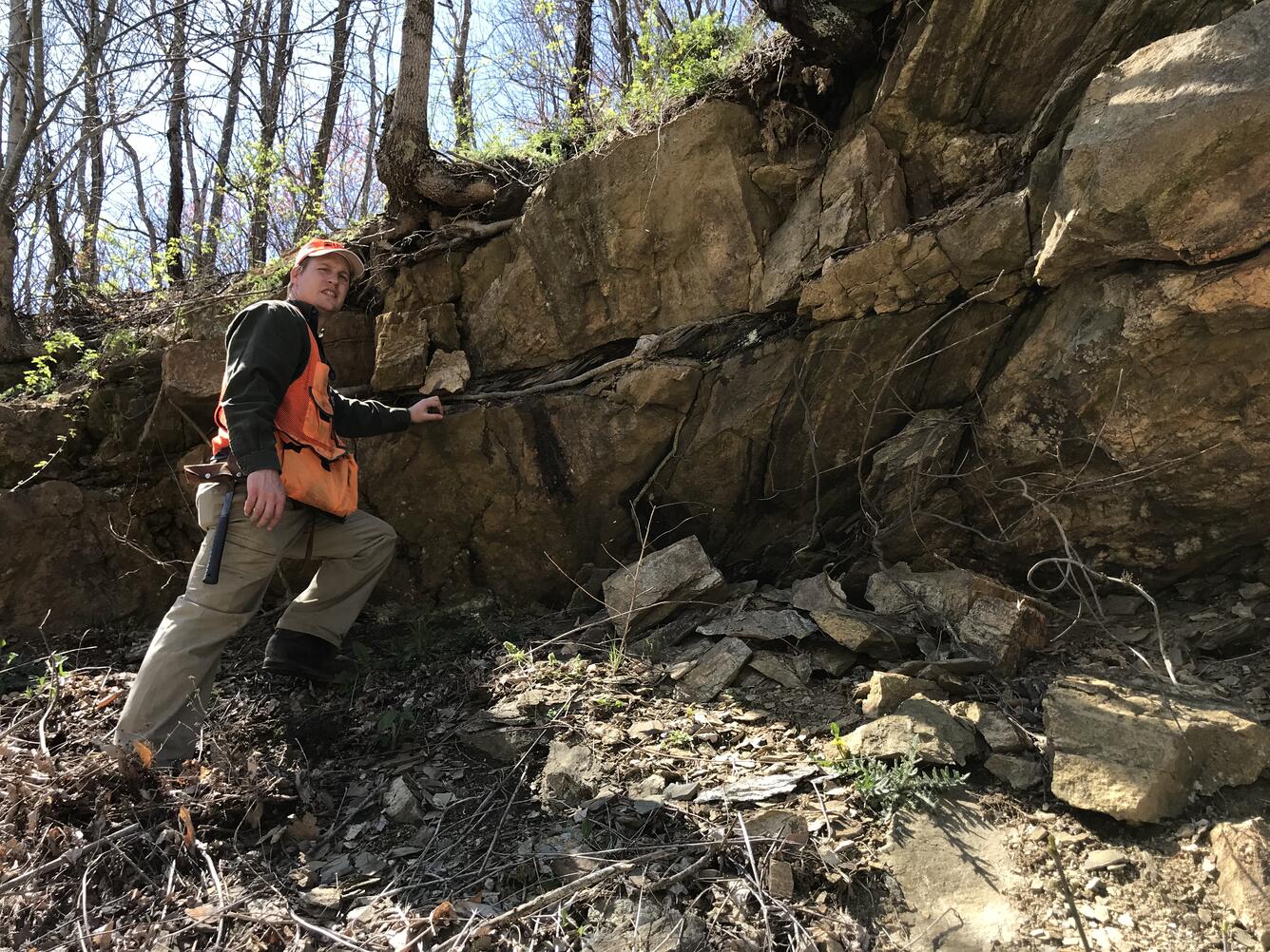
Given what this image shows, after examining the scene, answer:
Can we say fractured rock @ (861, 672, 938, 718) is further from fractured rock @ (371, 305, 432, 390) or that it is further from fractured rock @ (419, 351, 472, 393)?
fractured rock @ (371, 305, 432, 390)

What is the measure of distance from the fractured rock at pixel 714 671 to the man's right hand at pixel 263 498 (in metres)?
1.83

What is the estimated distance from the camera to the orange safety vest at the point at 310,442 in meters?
3.24

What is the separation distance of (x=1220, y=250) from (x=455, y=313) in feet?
12.5

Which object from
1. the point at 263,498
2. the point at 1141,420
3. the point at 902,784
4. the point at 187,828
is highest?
the point at 263,498

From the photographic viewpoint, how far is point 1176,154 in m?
2.84

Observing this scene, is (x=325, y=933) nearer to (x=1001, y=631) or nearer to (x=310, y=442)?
(x=310, y=442)

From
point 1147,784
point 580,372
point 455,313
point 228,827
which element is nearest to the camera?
point 1147,784

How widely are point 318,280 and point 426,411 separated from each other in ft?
2.91

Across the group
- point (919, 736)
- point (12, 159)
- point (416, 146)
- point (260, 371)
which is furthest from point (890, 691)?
point (12, 159)

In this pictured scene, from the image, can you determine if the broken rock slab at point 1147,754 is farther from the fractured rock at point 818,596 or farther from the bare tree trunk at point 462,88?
the bare tree trunk at point 462,88

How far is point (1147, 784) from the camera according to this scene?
A: 222 cm

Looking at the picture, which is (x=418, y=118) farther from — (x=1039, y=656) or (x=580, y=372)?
(x=1039, y=656)

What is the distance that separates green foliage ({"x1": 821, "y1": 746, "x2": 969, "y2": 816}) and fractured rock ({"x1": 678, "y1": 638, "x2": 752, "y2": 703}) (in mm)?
805

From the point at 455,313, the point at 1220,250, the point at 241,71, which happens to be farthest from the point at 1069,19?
the point at 241,71
